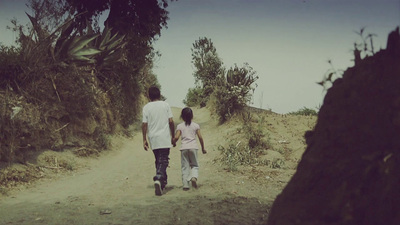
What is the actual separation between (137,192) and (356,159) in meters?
4.73

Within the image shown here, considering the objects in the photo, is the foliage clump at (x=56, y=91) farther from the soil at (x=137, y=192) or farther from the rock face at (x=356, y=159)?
the rock face at (x=356, y=159)

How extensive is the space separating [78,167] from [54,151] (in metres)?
0.72

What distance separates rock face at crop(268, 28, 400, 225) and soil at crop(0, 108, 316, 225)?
123 cm

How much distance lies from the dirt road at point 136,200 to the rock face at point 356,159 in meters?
2.04

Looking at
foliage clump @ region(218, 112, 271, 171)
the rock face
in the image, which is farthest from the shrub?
the rock face

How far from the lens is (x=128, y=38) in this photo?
51.3ft

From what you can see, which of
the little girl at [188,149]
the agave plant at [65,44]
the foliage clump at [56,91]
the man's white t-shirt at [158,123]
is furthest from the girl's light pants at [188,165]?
the agave plant at [65,44]

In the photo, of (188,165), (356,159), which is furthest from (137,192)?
(356,159)

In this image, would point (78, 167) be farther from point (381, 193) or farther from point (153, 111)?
point (381, 193)

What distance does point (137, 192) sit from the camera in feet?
21.1

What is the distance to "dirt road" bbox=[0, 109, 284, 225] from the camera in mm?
4663

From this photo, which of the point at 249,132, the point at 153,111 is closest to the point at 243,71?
the point at 249,132

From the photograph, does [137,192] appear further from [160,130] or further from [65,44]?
[65,44]

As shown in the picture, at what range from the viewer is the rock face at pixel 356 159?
219 centimetres
